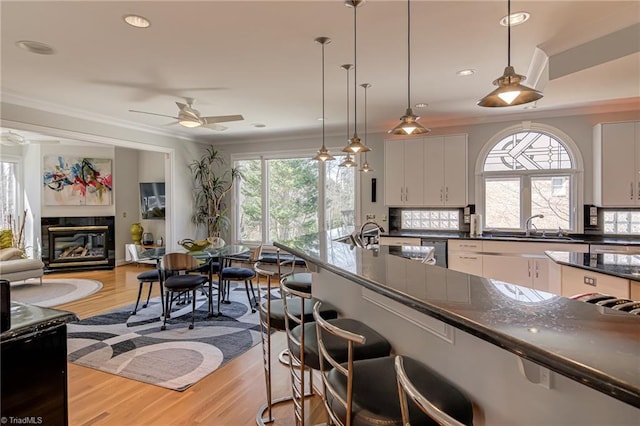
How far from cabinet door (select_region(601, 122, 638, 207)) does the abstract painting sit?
8776 millimetres

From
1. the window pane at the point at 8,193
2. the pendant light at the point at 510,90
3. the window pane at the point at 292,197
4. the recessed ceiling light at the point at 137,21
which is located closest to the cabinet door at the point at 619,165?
the pendant light at the point at 510,90

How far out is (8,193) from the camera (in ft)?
25.3

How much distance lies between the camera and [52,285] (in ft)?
20.7

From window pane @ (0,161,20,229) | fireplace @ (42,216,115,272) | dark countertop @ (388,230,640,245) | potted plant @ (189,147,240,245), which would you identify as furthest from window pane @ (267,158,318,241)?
window pane @ (0,161,20,229)

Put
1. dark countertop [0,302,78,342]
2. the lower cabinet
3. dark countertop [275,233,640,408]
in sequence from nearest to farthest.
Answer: dark countertop [275,233,640,408] < dark countertop [0,302,78,342] < the lower cabinet

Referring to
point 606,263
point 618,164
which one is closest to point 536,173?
point 618,164

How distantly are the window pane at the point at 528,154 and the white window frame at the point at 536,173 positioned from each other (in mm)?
58

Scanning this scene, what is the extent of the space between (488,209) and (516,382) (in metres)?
4.92

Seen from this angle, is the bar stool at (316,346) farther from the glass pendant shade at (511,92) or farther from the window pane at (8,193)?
the window pane at (8,193)

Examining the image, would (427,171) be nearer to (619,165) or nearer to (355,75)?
(619,165)

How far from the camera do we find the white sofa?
5.74 meters

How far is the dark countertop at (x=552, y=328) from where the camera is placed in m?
0.66

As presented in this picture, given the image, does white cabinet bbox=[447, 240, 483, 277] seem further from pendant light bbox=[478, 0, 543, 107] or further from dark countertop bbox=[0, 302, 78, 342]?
dark countertop bbox=[0, 302, 78, 342]

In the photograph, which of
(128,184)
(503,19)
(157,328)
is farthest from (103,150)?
(503,19)
